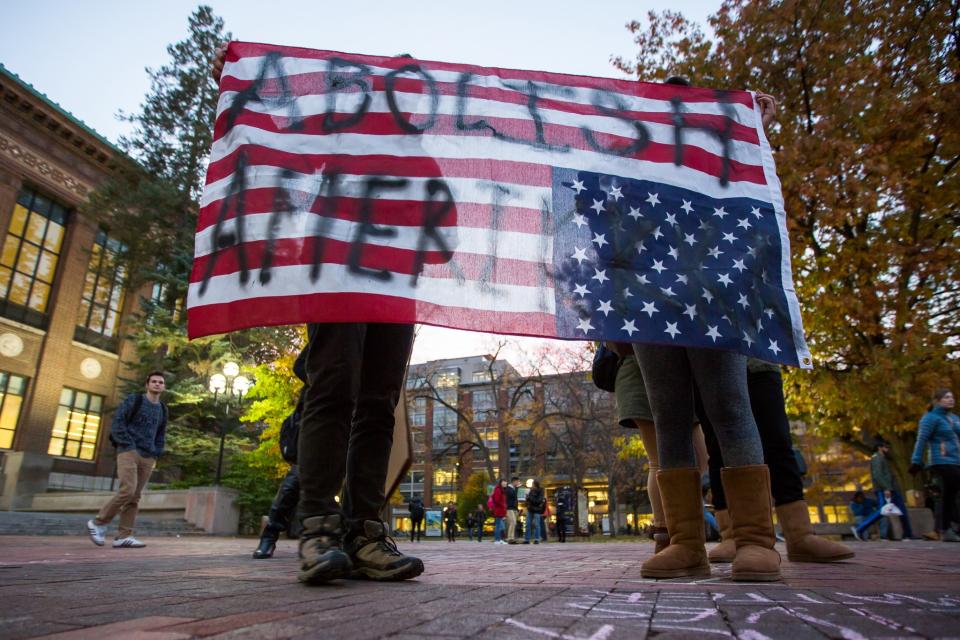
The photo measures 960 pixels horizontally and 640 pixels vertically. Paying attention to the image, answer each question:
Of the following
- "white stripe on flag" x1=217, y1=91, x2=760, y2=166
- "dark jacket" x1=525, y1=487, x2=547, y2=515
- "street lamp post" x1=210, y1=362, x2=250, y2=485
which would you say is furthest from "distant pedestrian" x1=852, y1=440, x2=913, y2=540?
"street lamp post" x1=210, y1=362, x2=250, y2=485

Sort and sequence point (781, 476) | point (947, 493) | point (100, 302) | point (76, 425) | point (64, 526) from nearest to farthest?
point (781, 476) → point (947, 493) → point (64, 526) → point (76, 425) → point (100, 302)

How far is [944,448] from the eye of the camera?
8.14 metres

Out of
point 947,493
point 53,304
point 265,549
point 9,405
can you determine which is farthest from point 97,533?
point 53,304

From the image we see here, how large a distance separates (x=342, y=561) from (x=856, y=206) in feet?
34.4

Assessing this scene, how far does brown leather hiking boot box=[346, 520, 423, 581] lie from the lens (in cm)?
237

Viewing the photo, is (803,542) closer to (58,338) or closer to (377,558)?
(377,558)

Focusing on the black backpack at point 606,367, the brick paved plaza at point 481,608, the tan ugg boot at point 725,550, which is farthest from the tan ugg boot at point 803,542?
the black backpack at point 606,367

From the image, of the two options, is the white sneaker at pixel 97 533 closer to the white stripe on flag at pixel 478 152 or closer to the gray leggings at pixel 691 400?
the white stripe on flag at pixel 478 152

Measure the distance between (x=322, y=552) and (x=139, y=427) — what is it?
249 inches

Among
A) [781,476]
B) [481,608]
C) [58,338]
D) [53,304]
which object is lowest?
[481,608]

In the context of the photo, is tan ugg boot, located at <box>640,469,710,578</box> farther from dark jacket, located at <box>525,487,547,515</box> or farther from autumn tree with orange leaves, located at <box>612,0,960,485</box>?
dark jacket, located at <box>525,487,547,515</box>

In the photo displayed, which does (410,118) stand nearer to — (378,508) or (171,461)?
(378,508)

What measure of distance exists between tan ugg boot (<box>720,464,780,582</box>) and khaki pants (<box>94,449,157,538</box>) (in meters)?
7.02

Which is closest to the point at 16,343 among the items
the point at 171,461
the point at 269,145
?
the point at 171,461
